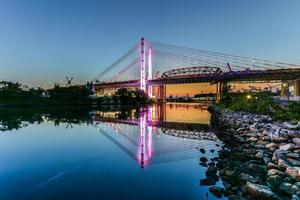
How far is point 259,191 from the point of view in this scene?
19.8 ft

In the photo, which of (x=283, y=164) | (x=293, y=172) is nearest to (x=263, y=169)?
(x=283, y=164)

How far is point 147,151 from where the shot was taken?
13.8m

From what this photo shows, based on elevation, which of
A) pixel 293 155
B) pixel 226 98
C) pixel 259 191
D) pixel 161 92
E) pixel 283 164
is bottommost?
pixel 259 191

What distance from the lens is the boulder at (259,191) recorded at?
5889 mm

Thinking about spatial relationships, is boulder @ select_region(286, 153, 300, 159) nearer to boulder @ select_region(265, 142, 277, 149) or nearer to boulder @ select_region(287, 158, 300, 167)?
boulder @ select_region(287, 158, 300, 167)

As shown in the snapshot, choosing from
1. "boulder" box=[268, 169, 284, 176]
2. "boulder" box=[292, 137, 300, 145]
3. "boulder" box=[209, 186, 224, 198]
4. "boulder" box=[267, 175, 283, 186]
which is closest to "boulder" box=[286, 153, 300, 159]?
"boulder" box=[268, 169, 284, 176]

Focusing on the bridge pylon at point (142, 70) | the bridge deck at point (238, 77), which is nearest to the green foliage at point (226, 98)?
the bridge deck at point (238, 77)

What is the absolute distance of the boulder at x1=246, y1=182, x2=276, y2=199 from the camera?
589 cm

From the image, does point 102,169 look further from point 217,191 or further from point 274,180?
point 274,180

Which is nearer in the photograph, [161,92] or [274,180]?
[274,180]

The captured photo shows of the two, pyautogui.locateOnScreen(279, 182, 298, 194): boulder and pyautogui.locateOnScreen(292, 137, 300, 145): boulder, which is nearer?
pyautogui.locateOnScreen(279, 182, 298, 194): boulder

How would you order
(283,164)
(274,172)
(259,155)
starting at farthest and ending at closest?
(259,155)
(283,164)
(274,172)

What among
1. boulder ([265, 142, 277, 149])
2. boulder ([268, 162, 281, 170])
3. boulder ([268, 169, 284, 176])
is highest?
boulder ([265, 142, 277, 149])

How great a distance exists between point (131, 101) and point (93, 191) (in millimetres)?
64769
